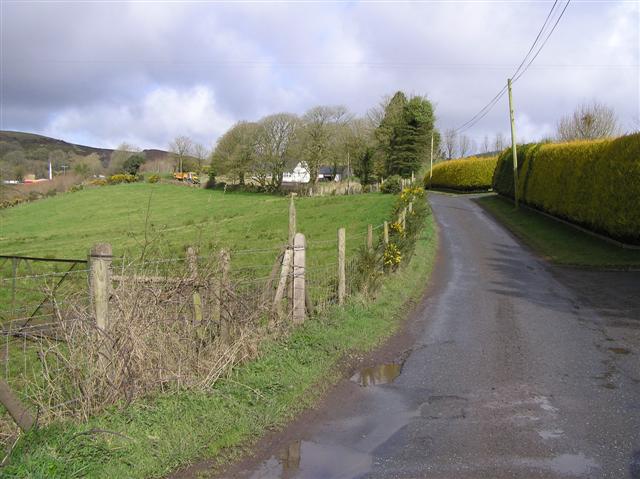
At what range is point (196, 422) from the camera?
5.27 m

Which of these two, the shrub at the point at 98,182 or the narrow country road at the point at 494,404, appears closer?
the narrow country road at the point at 494,404

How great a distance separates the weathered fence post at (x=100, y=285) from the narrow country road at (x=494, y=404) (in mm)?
1849

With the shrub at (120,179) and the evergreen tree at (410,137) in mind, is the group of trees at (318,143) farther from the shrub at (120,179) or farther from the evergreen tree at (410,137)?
the shrub at (120,179)

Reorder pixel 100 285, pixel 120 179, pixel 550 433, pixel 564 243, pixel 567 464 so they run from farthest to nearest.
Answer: pixel 120 179 < pixel 564 243 < pixel 550 433 < pixel 100 285 < pixel 567 464

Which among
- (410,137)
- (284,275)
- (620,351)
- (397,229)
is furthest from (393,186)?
(284,275)

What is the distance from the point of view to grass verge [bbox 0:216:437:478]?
437 cm

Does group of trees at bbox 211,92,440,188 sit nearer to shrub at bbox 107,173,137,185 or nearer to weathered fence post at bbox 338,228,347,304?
shrub at bbox 107,173,137,185

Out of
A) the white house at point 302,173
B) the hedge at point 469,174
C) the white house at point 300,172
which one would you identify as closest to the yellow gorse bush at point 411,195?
the hedge at point 469,174

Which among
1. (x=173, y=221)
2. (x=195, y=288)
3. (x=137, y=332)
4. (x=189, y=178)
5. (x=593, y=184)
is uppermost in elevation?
(x=189, y=178)

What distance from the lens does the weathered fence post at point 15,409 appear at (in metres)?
4.37

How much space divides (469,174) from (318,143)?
15.1 m

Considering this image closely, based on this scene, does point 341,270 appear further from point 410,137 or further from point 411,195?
point 410,137

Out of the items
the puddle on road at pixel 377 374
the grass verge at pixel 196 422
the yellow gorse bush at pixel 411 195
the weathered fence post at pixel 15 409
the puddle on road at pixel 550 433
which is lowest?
the puddle on road at pixel 377 374

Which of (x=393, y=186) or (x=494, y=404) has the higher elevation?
(x=393, y=186)
